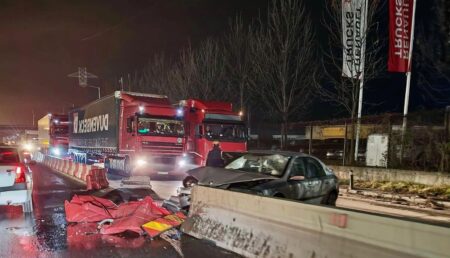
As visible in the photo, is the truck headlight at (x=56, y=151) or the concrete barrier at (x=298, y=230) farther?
the truck headlight at (x=56, y=151)

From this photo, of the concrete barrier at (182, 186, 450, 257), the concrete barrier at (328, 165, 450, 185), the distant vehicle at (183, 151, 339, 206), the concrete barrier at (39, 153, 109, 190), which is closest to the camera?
the concrete barrier at (182, 186, 450, 257)

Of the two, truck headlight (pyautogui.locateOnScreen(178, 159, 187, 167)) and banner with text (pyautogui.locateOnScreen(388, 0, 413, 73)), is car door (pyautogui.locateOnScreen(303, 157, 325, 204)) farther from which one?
truck headlight (pyautogui.locateOnScreen(178, 159, 187, 167))

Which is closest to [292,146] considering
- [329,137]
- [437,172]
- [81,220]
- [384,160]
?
[329,137]

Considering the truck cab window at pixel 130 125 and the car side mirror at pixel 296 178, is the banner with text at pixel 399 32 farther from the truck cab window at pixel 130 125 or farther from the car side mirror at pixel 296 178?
the car side mirror at pixel 296 178

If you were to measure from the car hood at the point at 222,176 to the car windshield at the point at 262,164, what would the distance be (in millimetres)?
429

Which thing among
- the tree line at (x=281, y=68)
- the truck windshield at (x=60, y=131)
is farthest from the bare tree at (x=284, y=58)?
the truck windshield at (x=60, y=131)

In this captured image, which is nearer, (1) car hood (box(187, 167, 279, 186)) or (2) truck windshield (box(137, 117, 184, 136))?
(1) car hood (box(187, 167, 279, 186))

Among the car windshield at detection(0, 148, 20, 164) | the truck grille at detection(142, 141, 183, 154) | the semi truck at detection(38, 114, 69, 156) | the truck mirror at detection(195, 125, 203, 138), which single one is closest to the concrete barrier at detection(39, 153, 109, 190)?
the truck grille at detection(142, 141, 183, 154)

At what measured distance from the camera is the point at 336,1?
78.5ft

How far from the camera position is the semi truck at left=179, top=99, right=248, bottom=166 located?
845 inches

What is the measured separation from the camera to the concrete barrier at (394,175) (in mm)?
16188

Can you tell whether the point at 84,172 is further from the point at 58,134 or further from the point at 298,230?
the point at 58,134

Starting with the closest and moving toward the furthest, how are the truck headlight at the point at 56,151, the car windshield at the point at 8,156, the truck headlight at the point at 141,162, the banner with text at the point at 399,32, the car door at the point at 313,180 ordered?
the car door at the point at 313,180 → the car windshield at the point at 8,156 → the banner with text at the point at 399,32 → the truck headlight at the point at 141,162 → the truck headlight at the point at 56,151

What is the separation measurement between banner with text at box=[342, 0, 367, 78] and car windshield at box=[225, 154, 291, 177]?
42.7 ft
